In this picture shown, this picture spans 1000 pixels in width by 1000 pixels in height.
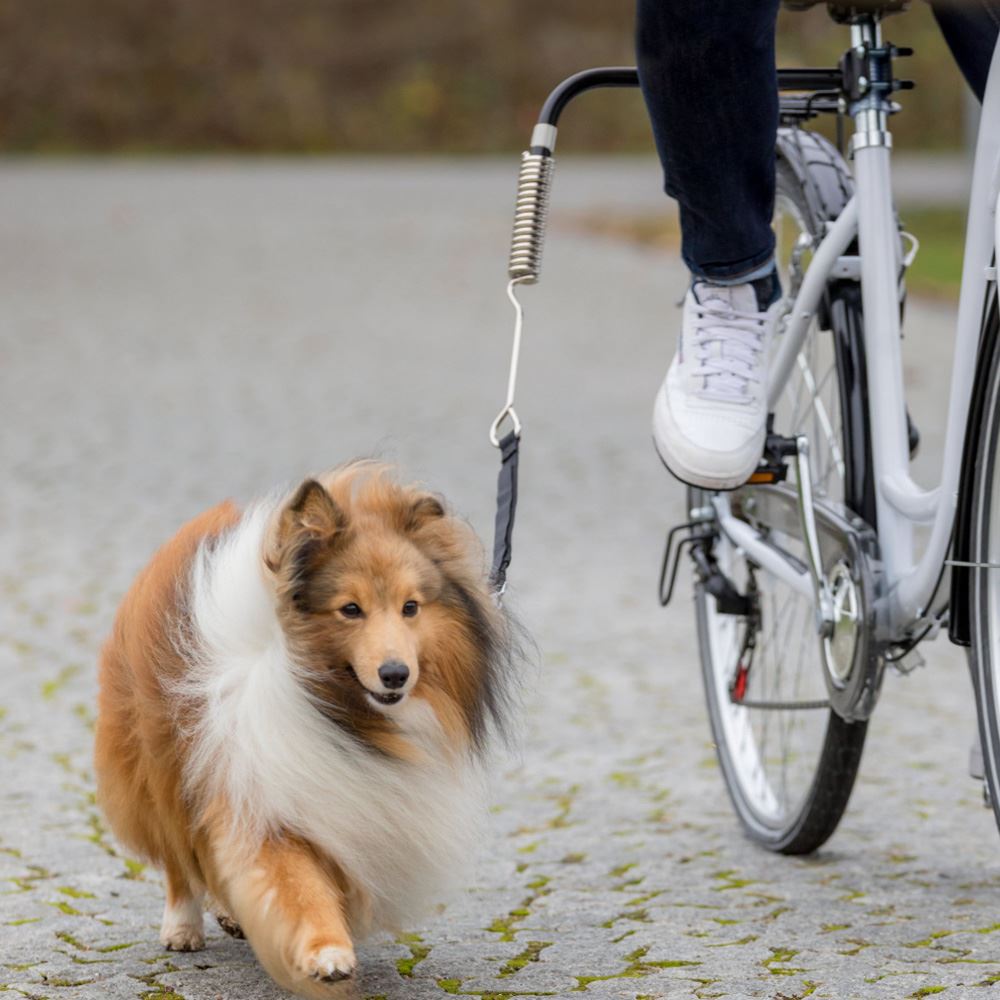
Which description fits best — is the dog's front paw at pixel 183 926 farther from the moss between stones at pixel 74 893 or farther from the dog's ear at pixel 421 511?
the dog's ear at pixel 421 511

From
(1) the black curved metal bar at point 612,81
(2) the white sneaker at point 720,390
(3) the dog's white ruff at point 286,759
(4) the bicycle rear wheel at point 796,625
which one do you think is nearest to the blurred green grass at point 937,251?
(4) the bicycle rear wheel at point 796,625

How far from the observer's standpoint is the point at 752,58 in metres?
2.76

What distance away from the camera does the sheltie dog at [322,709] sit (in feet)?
8.89

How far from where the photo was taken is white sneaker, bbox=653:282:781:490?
3086 millimetres

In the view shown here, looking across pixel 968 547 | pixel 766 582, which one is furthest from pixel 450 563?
pixel 766 582

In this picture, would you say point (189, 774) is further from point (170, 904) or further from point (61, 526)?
point (61, 526)

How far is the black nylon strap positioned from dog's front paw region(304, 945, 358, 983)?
0.70 meters

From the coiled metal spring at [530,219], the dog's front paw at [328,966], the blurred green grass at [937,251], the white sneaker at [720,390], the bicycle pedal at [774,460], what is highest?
the blurred green grass at [937,251]

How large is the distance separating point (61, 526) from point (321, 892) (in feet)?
18.8

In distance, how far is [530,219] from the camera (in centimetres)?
311

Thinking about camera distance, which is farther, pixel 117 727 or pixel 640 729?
pixel 640 729

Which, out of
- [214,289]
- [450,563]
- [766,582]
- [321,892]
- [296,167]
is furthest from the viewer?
[296,167]

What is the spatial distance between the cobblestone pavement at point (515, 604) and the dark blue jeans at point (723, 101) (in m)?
0.73

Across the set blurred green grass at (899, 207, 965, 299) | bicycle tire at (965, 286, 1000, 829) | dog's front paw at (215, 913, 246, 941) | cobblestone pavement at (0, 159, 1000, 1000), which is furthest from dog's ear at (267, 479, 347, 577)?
blurred green grass at (899, 207, 965, 299)
